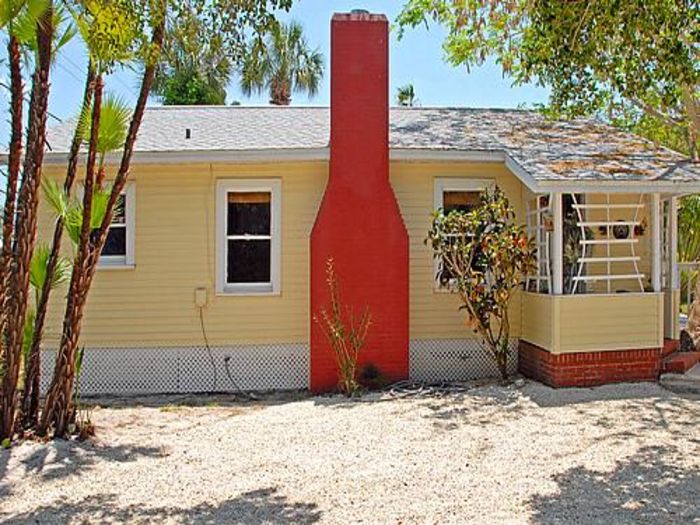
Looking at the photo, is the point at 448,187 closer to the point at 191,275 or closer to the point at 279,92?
the point at 191,275

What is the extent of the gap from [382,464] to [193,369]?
189 inches

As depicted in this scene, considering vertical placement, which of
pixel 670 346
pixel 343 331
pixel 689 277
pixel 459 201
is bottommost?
pixel 670 346

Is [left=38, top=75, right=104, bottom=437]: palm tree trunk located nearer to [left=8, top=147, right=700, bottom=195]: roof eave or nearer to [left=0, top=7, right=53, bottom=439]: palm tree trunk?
[left=0, top=7, right=53, bottom=439]: palm tree trunk

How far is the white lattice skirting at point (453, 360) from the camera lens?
32.9ft

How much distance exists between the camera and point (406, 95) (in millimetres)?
28156

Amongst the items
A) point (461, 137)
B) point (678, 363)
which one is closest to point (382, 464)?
point (678, 363)

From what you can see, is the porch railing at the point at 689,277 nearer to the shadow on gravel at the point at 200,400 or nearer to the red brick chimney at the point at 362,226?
the red brick chimney at the point at 362,226

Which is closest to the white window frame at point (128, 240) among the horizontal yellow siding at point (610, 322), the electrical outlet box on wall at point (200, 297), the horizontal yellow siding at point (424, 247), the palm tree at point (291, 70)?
the electrical outlet box on wall at point (200, 297)

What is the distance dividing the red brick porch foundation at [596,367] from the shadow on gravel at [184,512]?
16.5ft

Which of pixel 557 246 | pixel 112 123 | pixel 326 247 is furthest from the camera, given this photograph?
pixel 326 247

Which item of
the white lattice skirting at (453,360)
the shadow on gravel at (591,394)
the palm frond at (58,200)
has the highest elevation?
the palm frond at (58,200)

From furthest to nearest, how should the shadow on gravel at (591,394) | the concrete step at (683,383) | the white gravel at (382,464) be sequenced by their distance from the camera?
1. the concrete step at (683,383)
2. the shadow on gravel at (591,394)
3. the white gravel at (382,464)

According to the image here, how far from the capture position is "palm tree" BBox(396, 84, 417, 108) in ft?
91.0

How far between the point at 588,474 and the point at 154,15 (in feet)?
17.6
